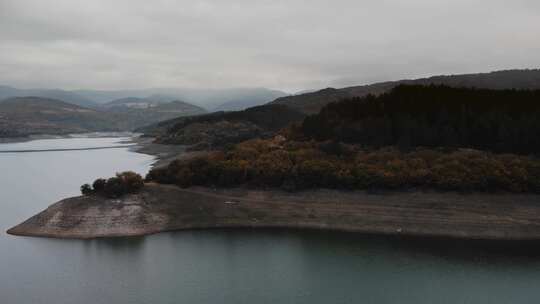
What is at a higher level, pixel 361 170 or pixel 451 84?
pixel 451 84

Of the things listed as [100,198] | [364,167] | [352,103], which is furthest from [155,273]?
[352,103]

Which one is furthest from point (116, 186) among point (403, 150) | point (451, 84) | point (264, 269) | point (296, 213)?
point (451, 84)

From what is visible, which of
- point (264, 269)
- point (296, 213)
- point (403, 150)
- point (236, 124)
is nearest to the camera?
point (264, 269)

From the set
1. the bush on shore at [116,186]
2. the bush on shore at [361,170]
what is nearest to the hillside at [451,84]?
the bush on shore at [361,170]

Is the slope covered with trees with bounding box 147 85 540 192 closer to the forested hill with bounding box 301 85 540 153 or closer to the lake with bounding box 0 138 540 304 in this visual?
the forested hill with bounding box 301 85 540 153

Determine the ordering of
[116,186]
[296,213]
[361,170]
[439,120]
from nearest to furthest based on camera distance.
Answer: [116,186] < [296,213] < [361,170] < [439,120]

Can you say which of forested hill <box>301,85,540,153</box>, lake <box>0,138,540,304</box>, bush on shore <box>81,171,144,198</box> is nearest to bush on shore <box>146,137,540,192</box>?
forested hill <box>301,85,540,153</box>

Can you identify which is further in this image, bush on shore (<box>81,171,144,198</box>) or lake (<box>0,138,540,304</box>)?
bush on shore (<box>81,171,144,198</box>)

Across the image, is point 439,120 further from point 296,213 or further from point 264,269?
point 264,269
